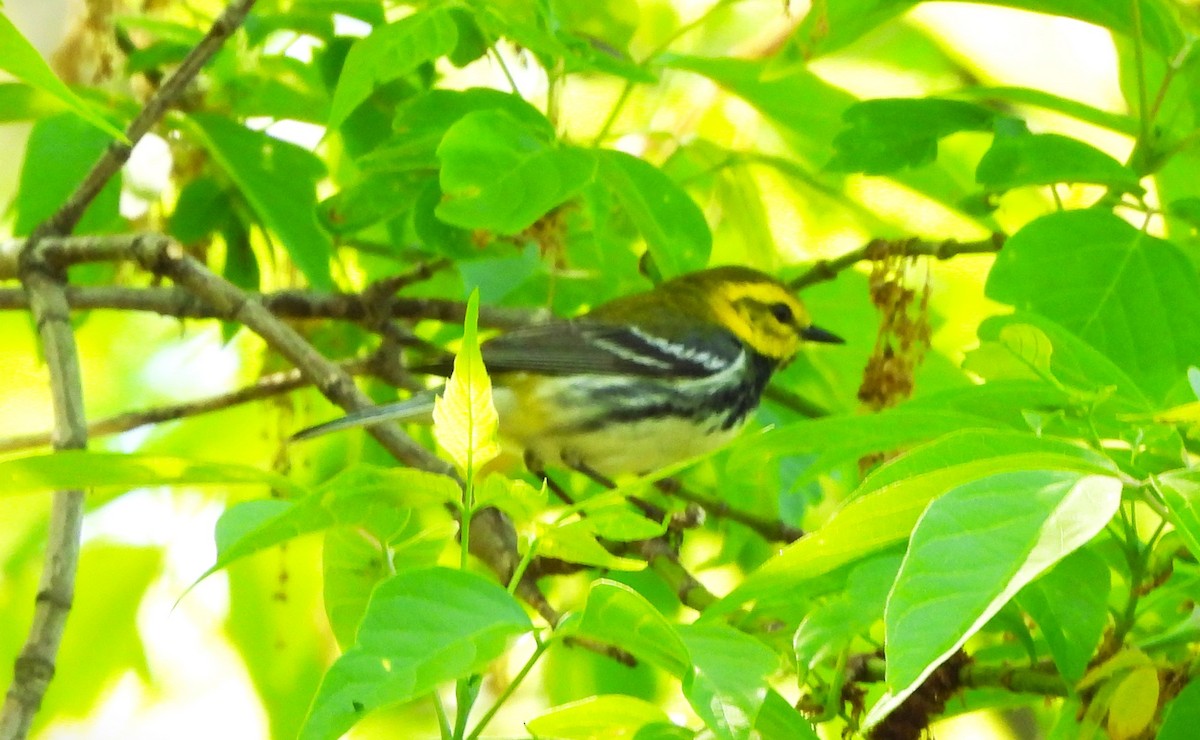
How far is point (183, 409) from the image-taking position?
2049 mm

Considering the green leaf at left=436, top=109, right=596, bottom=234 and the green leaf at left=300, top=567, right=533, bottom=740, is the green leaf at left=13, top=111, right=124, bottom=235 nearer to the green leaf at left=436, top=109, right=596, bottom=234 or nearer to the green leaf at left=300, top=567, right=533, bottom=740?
the green leaf at left=436, top=109, right=596, bottom=234

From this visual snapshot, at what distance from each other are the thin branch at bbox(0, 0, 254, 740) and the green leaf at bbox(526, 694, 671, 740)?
59cm

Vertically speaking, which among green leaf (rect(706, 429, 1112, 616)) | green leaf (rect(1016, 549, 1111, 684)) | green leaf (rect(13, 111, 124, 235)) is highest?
green leaf (rect(13, 111, 124, 235))

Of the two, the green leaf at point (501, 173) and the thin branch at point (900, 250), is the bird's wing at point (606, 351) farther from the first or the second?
the green leaf at point (501, 173)

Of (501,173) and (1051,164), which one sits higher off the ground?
(501,173)

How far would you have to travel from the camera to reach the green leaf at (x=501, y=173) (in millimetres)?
1451

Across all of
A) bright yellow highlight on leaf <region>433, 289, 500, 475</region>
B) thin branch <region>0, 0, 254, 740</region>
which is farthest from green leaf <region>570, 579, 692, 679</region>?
thin branch <region>0, 0, 254, 740</region>

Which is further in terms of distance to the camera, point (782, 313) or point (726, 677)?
point (782, 313)

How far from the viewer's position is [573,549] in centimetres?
94

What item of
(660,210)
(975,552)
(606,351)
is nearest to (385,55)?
(660,210)

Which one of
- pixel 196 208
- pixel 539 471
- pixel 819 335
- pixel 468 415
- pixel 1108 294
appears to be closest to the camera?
pixel 468 415

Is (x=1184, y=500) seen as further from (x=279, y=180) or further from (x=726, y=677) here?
(x=279, y=180)

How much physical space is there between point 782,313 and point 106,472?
79.1 inches

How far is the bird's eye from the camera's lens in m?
2.71
